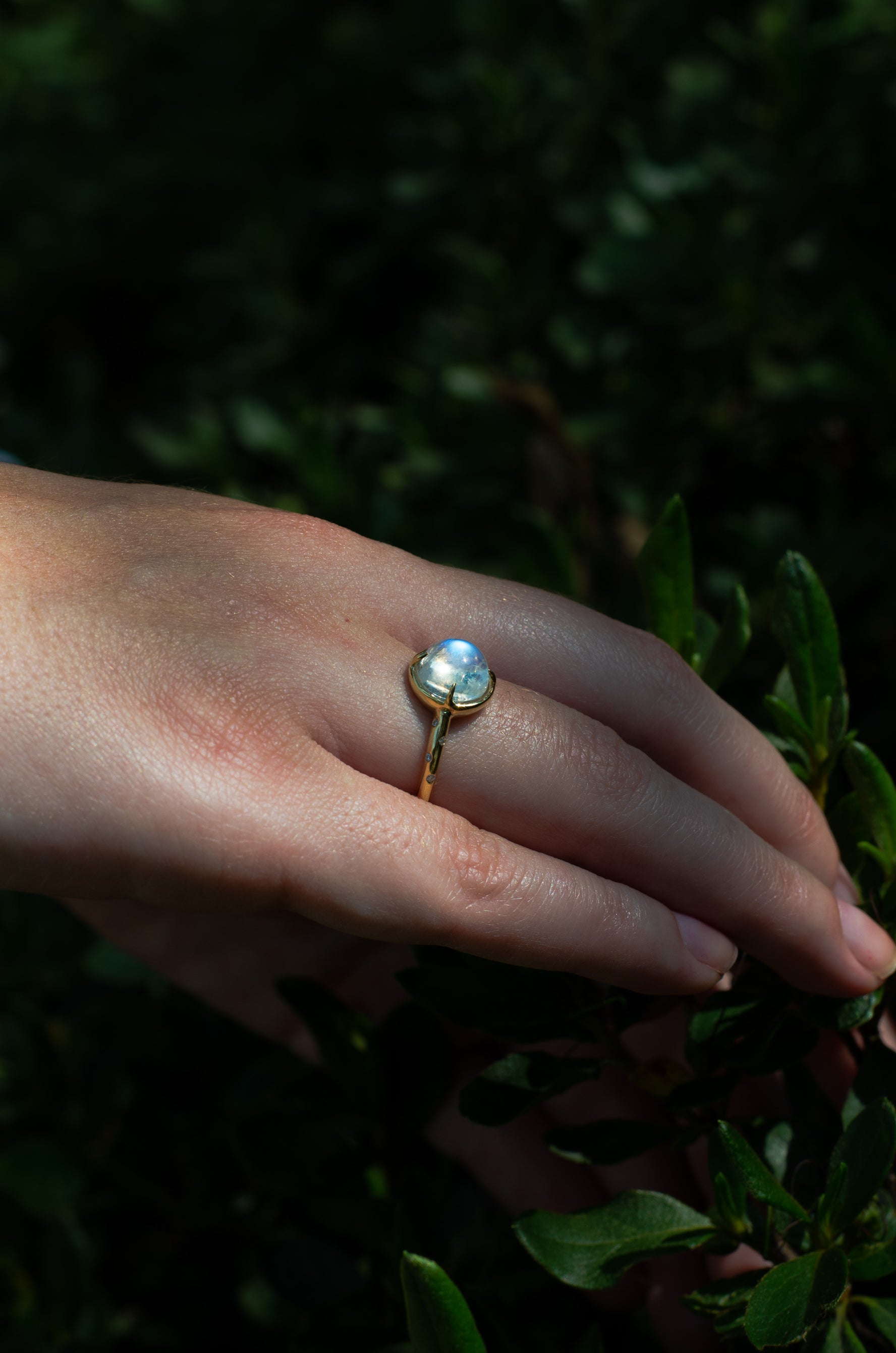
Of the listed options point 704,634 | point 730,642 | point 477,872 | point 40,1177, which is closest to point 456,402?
point 704,634

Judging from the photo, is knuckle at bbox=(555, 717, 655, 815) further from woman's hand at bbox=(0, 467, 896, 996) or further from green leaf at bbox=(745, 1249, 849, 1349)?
green leaf at bbox=(745, 1249, 849, 1349)

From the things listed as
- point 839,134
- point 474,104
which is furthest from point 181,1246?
point 474,104

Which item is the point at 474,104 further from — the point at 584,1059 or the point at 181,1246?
the point at 181,1246

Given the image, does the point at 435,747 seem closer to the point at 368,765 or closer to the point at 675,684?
the point at 368,765

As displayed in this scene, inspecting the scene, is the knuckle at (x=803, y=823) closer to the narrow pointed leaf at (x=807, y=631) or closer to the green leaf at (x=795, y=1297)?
the narrow pointed leaf at (x=807, y=631)

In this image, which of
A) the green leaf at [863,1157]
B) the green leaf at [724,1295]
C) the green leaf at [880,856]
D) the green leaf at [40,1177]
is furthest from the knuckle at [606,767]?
the green leaf at [40,1177]

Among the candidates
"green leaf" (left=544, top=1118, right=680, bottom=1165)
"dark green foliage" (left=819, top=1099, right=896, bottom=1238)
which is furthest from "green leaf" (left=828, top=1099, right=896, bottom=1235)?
"green leaf" (left=544, top=1118, right=680, bottom=1165)
